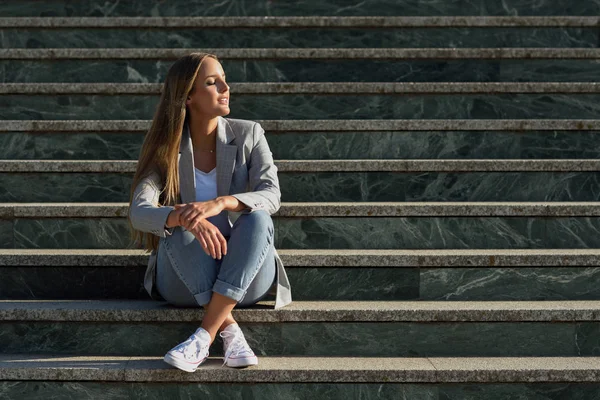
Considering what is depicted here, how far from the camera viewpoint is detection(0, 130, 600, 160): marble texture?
4.33 metres

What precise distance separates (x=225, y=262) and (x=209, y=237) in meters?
0.14

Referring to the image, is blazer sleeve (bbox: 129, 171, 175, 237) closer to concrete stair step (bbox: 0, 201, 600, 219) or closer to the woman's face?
the woman's face

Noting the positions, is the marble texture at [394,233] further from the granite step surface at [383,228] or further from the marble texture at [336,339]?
the marble texture at [336,339]

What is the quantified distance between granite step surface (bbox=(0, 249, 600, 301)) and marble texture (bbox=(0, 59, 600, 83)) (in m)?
1.68

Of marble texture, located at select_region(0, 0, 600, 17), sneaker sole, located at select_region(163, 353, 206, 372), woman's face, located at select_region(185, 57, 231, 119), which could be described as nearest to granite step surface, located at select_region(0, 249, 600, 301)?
sneaker sole, located at select_region(163, 353, 206, 372)

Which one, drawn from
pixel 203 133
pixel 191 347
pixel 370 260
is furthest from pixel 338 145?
pixel 191 347

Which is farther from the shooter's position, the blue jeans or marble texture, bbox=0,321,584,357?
marble texture, bbox=0,321,584,357

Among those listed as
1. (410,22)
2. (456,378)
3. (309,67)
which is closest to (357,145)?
(309,67)

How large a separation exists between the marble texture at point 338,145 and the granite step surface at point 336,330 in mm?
1215

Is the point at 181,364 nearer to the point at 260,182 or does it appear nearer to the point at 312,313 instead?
the point at 312,313

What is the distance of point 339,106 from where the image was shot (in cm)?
462

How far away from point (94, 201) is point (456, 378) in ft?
6.66

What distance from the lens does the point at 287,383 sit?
309cm

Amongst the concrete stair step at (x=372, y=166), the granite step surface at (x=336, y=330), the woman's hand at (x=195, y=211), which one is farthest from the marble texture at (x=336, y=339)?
the concrete stair step at (x=372, y=166)
